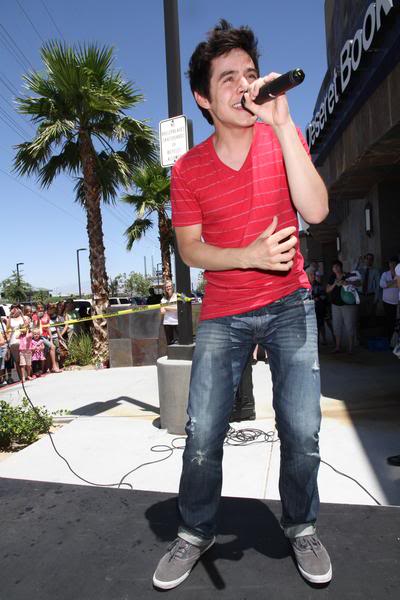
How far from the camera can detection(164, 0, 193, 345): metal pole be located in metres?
4.86

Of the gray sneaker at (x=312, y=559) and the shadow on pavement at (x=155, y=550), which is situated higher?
the gray sneaker at (x=312, y=559)

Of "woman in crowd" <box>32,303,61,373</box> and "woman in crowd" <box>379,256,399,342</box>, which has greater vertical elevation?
"woman in crowd" <box>379,256,399,342</box>

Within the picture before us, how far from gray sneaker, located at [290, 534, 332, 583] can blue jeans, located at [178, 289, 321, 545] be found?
38 millimetres

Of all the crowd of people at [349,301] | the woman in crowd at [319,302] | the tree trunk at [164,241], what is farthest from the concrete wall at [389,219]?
the tree trunk at [164,241]

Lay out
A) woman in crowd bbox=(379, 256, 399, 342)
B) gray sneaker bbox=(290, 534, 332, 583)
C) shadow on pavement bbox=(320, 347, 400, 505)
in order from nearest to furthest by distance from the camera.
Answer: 1. gray sneaker bbox=(290, 534, 332, 583)
2. shadow on pavement bbox=(320, 347, 400, 505)
3. woman in crowd bbox=(379, 256, 399, 342)

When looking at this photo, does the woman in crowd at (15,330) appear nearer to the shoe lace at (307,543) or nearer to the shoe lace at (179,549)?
the shoe lace at (179,549)

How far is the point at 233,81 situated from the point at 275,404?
4.29 ft

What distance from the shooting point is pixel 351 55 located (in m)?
7.74

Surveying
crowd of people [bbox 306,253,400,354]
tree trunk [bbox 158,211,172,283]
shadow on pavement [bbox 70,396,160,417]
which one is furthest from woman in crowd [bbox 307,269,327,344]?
tree trunk [bbox 158,211,172,283]

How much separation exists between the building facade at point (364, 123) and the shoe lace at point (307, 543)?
6.32m

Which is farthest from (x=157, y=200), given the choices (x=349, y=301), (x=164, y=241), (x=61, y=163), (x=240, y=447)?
(x=240, y=447)

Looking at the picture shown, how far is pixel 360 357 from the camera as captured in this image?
27.9ft

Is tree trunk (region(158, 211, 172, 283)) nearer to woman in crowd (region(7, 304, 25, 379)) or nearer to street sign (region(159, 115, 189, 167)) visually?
woman in crowd (region(7, 304, 25, 379))

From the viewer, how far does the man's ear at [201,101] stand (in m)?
1.98
